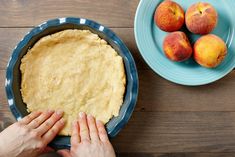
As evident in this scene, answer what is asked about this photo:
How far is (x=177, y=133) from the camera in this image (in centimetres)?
90

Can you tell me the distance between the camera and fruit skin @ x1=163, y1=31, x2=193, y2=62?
2.62ft

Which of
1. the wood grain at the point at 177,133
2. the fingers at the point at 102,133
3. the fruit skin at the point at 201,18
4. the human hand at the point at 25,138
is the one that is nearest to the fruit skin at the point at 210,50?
the fruit skin at the point at 201,18

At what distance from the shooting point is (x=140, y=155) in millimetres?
902

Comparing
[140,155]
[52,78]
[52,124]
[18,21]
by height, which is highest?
[18,21]

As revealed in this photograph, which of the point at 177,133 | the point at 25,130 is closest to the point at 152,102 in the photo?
the point at 177,133

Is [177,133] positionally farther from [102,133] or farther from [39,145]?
[39,145]

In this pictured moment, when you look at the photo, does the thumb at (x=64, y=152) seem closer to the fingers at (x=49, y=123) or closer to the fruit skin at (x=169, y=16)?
the fingers at (x=49, y=123)

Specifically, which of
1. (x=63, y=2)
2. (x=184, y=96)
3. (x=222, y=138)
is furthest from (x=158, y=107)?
(x=63, y=2)

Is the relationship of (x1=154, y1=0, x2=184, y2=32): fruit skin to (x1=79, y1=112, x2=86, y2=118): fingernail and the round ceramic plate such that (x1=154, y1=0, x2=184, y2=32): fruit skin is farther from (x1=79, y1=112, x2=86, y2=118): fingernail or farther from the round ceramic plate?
(x1=79, y1=112, x2=86, y2=118): fingernail

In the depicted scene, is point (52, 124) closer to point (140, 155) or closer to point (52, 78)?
point (52, 78)

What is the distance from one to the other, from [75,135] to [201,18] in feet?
1.26

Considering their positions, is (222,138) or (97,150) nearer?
(97,150)

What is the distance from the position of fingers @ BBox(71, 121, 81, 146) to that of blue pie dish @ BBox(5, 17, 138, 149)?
0.07 ft

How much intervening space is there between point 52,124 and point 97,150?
4.7 inches
